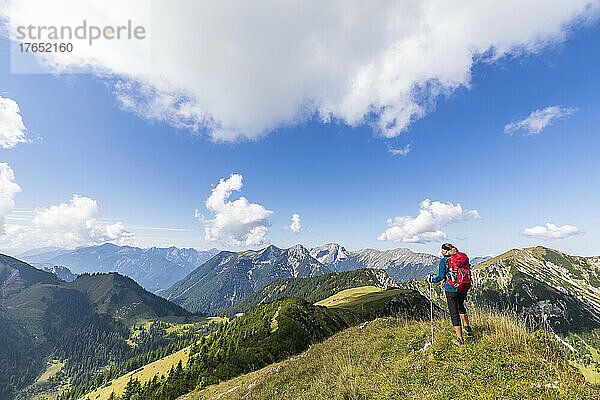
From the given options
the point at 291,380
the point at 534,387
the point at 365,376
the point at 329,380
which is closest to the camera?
the point at 534,387

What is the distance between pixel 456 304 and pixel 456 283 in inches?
35.3

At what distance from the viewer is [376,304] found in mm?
107938

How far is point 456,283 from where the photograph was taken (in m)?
11.0

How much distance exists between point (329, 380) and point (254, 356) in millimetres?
48114

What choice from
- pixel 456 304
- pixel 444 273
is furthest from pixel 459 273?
pixel 456 304

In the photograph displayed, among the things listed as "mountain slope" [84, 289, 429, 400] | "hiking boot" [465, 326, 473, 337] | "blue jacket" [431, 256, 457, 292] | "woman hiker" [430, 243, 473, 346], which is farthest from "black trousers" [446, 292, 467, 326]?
"mountain slope" [84, 289, 429, 400]

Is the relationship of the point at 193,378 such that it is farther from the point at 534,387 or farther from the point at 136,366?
the point at 136,366

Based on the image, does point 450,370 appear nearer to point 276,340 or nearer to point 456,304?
point 456,304

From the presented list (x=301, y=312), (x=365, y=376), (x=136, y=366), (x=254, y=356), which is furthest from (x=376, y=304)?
(x=136, y=366)

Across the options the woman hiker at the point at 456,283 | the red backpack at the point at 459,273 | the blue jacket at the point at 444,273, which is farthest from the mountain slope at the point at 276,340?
the red backpack at the point at 459,273

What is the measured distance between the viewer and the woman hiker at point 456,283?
10820 mm

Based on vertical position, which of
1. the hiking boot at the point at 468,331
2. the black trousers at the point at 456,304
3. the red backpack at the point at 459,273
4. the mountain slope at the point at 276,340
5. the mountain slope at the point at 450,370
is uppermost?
the red backpack at the point at 459,273

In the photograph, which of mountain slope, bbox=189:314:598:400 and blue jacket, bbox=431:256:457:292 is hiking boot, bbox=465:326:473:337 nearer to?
mountain slope, bbox=189:314:598:400

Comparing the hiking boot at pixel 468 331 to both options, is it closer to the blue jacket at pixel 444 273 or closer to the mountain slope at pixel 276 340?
the blue jacket at pixel 444 273
